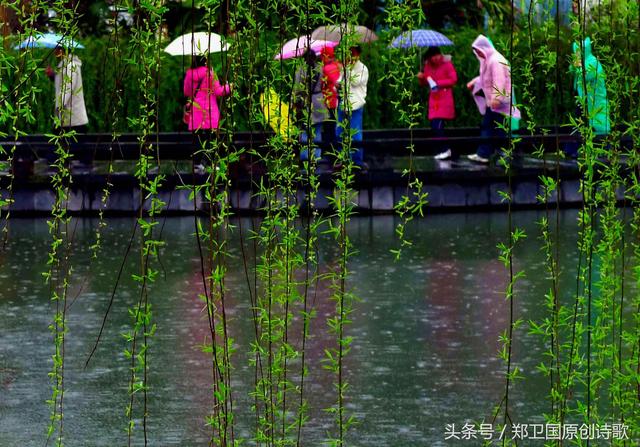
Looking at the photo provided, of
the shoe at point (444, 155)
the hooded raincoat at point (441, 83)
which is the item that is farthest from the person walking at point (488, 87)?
the hooded raincoat at point (441, 83)

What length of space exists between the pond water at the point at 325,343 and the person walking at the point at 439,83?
16.7 feet

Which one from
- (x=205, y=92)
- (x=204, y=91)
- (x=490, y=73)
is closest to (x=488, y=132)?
(x=490, y=73)

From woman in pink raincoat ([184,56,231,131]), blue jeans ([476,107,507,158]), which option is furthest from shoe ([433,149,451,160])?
woman in pink raincoat ([184,56,231,131])

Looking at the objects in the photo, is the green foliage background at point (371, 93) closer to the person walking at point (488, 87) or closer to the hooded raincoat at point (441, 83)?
the hooded raincoat at point (441, 83)

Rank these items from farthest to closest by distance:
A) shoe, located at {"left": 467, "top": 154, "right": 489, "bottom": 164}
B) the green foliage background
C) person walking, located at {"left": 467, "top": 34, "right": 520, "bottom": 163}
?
the green foliage background → shoe, located at {"left": 467, "top": 154, "right": 489, "bottom": 164} → person walking, located at {"left": 467, "top": 34, "right": 520, "bottom": 163}

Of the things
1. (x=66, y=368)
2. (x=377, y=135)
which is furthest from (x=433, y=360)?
(x=377, y=135)

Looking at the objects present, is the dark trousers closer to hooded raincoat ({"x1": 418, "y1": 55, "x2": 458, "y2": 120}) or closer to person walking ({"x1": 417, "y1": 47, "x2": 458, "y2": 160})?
person walking ({"x1": 417, "y1": 47, "x2": 458, "y2": 160})

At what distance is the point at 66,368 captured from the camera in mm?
9062

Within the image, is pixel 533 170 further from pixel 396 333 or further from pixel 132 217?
pixel 396 333

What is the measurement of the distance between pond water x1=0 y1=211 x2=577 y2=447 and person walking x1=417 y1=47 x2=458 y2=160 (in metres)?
5.10

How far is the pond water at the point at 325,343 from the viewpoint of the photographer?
7777 mm

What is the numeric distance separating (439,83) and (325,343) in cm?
1073

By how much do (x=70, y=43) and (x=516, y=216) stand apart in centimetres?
1113

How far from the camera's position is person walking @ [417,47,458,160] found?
2000 cm
